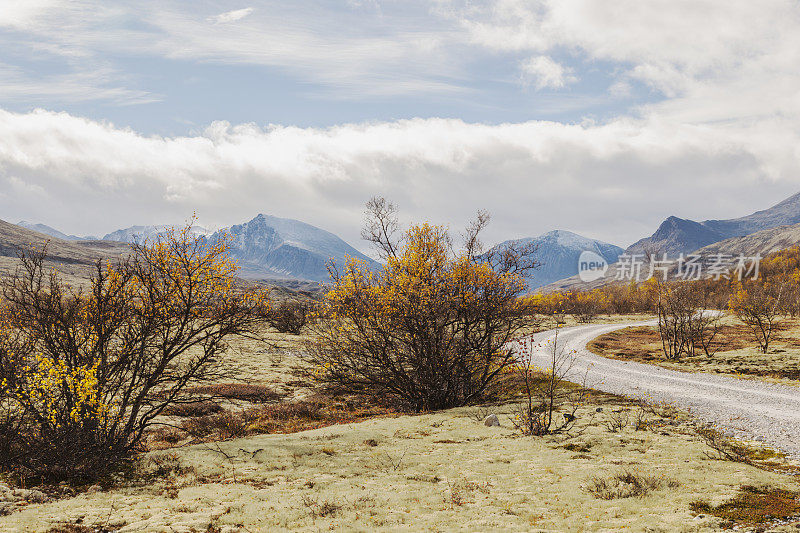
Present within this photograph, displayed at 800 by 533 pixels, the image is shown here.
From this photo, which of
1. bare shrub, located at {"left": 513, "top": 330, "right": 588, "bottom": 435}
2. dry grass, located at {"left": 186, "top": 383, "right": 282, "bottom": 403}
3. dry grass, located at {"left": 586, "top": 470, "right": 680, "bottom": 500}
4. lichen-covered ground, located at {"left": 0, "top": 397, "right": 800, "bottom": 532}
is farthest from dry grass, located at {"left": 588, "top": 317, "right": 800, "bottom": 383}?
dry grass, located at {"left": 186, "top": 383, "right": 282, "bottom": 403}

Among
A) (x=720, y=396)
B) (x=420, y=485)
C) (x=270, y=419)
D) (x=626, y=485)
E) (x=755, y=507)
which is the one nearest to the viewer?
(x=755, y=507)

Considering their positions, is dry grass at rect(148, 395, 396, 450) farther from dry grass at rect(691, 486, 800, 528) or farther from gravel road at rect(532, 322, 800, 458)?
dry grass at rect(691, 486, 800, 528)

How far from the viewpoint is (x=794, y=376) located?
3775cm

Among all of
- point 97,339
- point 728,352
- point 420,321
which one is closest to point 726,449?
point 420,321

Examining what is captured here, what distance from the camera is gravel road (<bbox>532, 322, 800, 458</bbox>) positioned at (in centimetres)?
2238

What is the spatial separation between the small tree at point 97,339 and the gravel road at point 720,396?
17230mm

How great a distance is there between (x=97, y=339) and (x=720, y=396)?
40329 mm

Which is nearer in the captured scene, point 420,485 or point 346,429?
point 420,485

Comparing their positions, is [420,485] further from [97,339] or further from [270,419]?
[270,419]

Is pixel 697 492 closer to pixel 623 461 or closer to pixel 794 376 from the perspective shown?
pixel 623 461

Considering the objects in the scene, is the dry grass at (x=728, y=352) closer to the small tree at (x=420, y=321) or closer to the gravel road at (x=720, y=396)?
the gravel road at (x=720, y=396)

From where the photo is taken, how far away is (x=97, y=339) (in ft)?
63.2

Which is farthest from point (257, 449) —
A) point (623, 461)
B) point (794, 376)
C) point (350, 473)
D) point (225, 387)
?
point (794, 376)

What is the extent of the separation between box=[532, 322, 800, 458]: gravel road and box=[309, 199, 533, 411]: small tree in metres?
5.72
